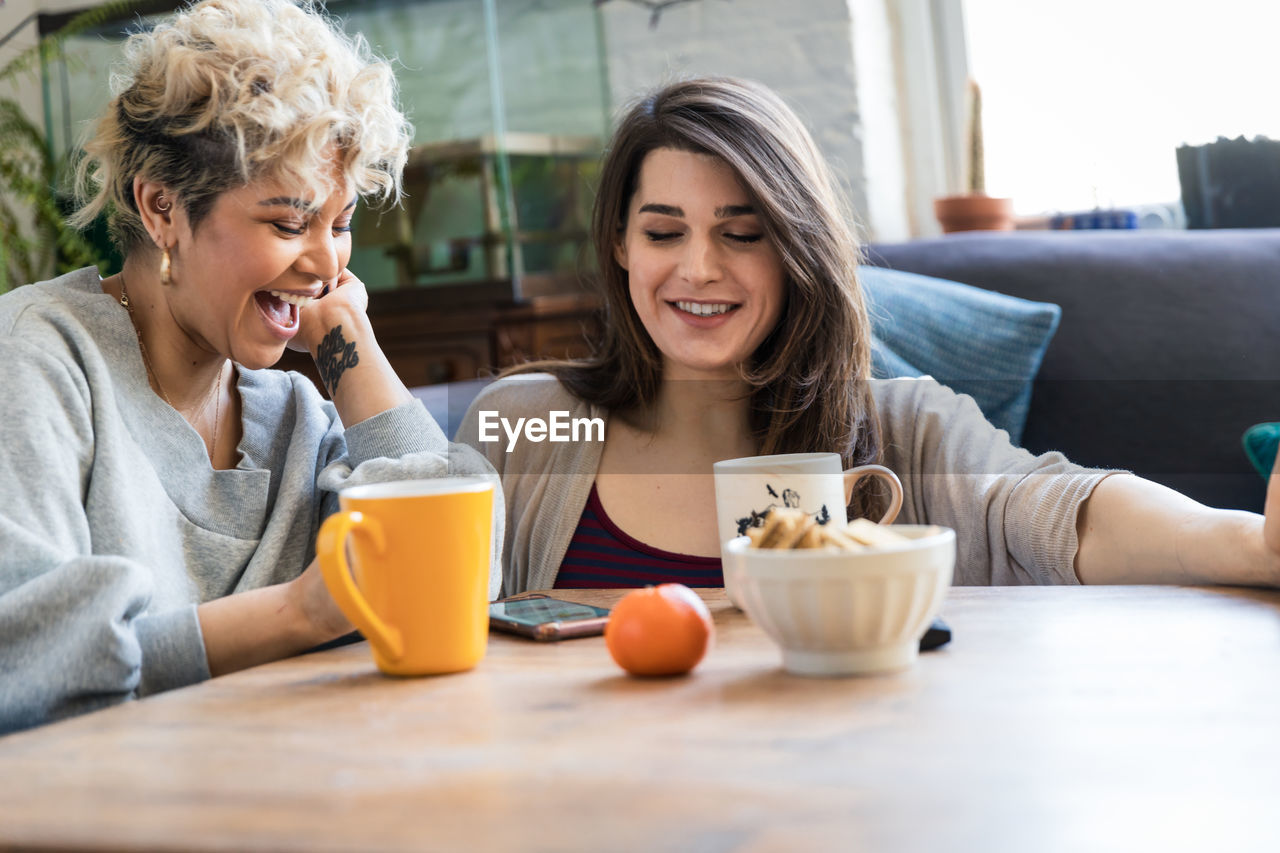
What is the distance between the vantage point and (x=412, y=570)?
74 cm

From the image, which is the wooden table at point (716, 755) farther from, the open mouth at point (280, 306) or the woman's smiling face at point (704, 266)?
the woman's smiling face at point (704, 266)

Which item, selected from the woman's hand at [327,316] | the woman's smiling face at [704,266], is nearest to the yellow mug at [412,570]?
the woman's hand at [327,316]

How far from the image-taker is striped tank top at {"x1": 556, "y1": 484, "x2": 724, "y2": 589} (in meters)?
1.29

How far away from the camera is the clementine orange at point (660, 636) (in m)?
0.71

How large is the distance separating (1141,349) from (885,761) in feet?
4.60

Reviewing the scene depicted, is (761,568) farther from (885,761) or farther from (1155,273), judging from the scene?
(1155,273)

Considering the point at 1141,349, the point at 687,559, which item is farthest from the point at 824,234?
the point at 1141,349

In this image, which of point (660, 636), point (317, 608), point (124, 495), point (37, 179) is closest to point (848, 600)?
point (660, 636)

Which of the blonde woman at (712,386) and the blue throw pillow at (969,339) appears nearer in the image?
the blonde woman at (712,386)

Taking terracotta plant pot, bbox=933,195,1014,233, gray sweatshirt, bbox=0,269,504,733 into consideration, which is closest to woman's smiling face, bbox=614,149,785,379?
gray sweatshirt, bbox=0,269,504,733

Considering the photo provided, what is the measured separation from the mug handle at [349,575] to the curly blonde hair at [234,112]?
45 cm

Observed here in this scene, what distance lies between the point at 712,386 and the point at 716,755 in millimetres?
907

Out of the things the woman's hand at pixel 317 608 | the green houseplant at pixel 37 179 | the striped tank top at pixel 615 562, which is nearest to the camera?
the woman's hand at pixel 317 608

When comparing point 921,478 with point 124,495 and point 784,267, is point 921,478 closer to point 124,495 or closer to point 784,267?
point 784,267
